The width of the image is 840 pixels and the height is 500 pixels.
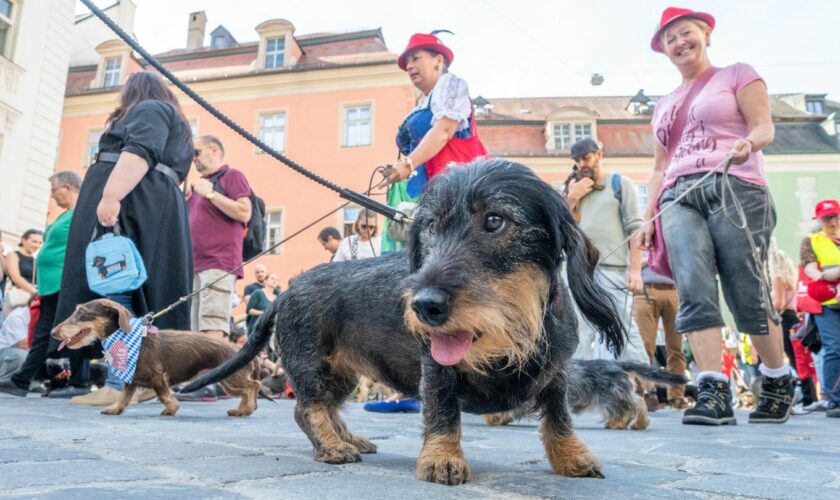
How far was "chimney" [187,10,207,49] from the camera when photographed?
32156mm

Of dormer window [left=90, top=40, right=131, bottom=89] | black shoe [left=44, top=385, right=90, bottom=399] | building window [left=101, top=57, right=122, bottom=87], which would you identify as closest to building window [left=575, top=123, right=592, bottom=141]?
dormer window [left=90, top=40, right=131, bottom=89]

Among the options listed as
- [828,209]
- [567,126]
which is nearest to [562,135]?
[567,126]

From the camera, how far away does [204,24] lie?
33094mm

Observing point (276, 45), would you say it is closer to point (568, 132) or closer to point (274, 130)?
point (274, 130)

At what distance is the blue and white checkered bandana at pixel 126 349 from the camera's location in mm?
4008

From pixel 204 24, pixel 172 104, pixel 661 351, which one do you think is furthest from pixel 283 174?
pixel 172 104

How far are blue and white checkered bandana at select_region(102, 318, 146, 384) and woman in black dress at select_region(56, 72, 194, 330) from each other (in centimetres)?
43

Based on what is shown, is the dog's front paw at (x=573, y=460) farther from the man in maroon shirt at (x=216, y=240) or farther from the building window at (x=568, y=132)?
the building window at (x=568, y=132)

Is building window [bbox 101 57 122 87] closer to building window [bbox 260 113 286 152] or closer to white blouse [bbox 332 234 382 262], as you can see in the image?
building window [bbox 260 113 286 152]

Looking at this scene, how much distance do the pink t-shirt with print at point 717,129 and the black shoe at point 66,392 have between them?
5.49 m

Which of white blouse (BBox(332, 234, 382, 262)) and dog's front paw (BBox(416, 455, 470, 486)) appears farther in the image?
white blouse (BBox(332, 234, 382, 262))

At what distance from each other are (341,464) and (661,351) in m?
7.63

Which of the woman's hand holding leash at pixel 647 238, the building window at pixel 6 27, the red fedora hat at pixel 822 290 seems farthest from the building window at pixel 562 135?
the woman's hand holding leash at pixel 647 238

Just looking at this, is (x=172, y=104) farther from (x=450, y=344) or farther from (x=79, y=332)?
(x=450, y=344)
